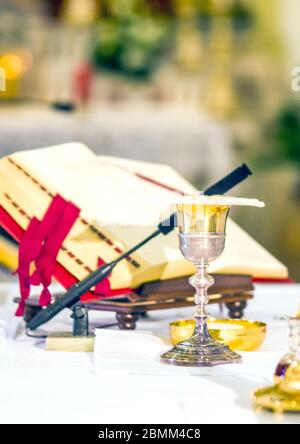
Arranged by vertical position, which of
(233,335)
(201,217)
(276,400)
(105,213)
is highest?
(105,213)

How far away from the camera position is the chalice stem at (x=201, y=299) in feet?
4.40

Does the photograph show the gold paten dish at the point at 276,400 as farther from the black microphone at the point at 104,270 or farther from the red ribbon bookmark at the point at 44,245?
the red ribbon bookmark at the point at 44,245

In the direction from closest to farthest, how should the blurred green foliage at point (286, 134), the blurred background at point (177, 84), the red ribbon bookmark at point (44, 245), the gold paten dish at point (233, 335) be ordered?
the gold paten dish at point (233, 335) < the red ribbon bookmark at point (44, 245) < the blurred background at point (177, 84) < the blurred green foliage at point (286, 134)

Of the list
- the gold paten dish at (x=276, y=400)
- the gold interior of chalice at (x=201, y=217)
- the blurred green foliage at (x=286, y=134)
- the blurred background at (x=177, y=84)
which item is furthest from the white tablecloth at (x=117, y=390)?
the blurred green foliage at (x=286, y=134)

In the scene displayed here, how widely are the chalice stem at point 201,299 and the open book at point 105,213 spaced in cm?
20

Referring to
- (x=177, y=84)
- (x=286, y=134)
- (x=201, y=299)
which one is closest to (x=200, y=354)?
(x=201, y=299)

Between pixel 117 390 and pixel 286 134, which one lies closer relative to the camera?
pixel 117 390

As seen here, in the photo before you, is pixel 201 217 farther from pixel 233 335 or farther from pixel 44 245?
pixel 44 245

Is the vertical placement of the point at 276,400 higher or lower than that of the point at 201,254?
lower

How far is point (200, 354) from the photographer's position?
52.1 inches

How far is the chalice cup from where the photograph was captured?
4.34 ft

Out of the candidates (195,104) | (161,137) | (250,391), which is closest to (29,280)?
(250,391)

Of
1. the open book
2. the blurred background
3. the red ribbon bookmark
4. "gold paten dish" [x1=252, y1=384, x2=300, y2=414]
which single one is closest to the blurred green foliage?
the blurred background

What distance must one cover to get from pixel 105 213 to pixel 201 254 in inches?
13.7
